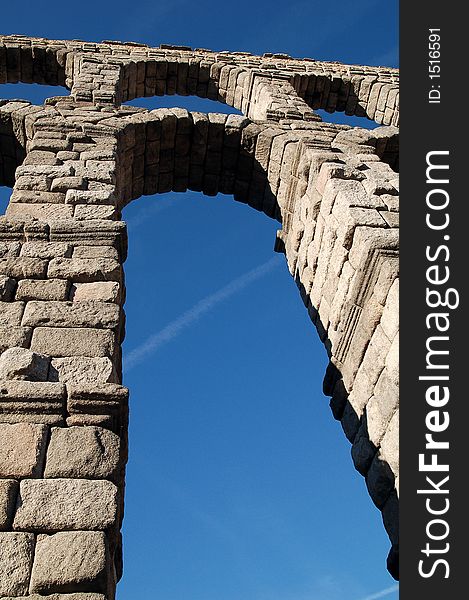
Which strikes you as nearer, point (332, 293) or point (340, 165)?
point (332, 293)

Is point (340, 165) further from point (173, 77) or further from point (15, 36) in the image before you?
point (15, 36)

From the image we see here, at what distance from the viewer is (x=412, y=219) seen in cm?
488

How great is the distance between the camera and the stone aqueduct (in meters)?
3.42

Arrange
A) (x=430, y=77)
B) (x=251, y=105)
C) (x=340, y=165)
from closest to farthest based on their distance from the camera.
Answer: (x=430, y=77) < (x=340, y=165) < (x=251, y=105)

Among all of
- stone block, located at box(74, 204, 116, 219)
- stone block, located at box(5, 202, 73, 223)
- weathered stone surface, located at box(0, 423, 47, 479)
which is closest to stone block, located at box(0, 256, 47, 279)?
stone block, located at box(5, 202, 73, 223)

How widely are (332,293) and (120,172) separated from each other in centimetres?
309

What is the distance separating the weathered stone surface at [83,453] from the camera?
11.7ft

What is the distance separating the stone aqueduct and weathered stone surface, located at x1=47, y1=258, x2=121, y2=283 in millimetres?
12

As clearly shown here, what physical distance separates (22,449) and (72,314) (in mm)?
1269

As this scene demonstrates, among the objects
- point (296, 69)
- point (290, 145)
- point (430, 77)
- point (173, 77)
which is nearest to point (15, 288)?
point (430, 77)

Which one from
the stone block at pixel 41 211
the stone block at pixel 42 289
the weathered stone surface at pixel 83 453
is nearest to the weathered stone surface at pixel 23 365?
the weathered stone surface at pixel 83 453

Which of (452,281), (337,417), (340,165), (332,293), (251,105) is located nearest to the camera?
(452,281)

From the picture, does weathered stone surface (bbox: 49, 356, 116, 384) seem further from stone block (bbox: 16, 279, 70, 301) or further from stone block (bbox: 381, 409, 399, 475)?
stone block (bbox: 381, 409, 399, 475)

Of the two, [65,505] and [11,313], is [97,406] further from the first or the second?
[11,313]
